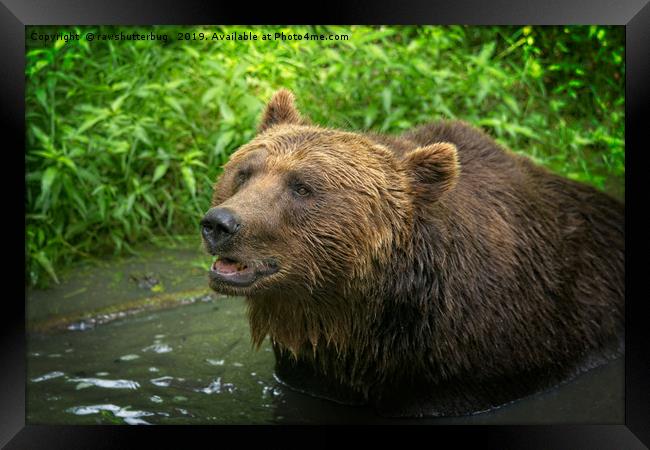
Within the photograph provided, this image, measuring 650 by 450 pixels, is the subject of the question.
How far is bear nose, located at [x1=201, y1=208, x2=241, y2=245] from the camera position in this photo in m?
4.73

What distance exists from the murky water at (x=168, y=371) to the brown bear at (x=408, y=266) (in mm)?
180

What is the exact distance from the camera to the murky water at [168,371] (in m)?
6.00

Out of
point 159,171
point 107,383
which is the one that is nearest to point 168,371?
point 107,383

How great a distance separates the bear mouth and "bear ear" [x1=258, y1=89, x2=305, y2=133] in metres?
1.36

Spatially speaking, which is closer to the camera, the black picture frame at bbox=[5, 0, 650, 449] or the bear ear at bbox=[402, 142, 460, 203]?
the black picture frame at bbox=[5, 0, 650, 449]

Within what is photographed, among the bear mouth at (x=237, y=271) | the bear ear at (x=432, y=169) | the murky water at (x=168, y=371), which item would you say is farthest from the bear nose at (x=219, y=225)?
the murky water at (x=168, y=371)

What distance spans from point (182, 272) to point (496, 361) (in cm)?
324

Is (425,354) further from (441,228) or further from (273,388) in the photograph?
(273,388)

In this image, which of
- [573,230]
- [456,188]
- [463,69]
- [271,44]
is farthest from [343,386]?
[463,69]

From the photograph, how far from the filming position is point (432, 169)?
5418 millimetres

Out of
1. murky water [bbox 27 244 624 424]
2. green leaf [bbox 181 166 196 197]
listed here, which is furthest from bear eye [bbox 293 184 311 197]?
green leaf [bbox 181 166 196 197]

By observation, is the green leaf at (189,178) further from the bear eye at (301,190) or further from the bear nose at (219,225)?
the bear nose at (219,225)

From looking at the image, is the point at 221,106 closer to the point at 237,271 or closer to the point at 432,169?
the point at 432,169

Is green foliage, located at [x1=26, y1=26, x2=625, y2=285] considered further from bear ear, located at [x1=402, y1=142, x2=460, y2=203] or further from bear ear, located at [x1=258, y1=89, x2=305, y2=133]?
bear ear, located at [x1=402, y1=142, x2=460, y2=203]
